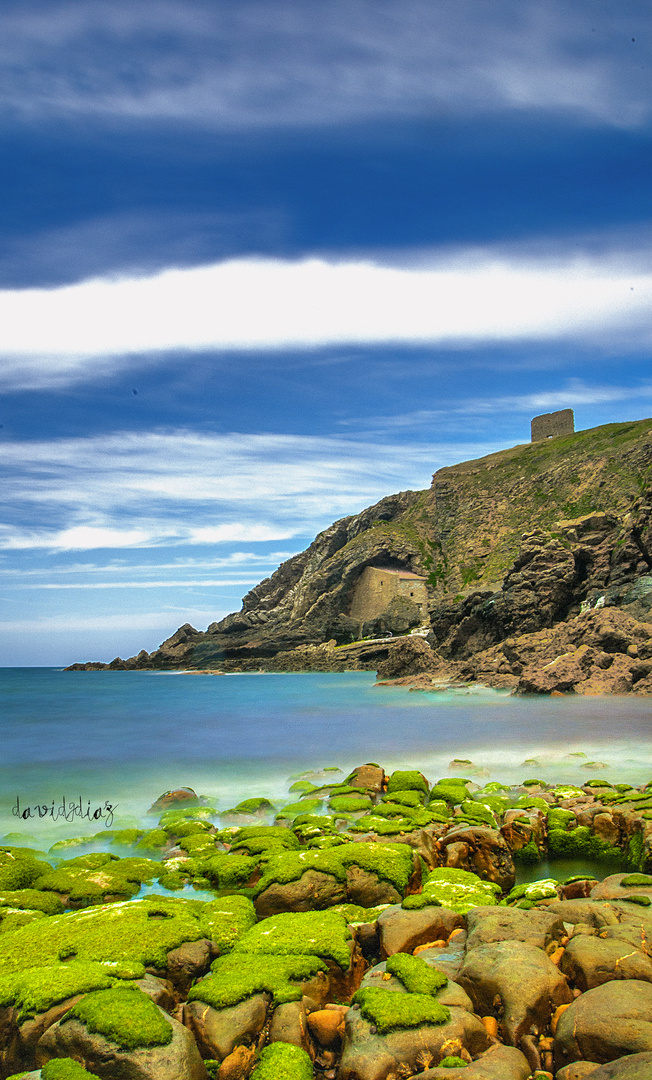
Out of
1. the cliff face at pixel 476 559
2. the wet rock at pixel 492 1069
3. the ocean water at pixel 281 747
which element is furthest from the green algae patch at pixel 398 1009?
the cliff face at pixel 476 559

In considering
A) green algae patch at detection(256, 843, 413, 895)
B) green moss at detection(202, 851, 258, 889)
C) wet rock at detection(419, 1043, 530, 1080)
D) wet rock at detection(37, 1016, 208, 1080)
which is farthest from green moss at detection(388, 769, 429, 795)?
wet rock at detection(37, 1016, 208, 1080)

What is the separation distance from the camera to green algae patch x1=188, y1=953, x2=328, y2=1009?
18.9ft

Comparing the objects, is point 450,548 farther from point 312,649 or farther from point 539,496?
point 312,649

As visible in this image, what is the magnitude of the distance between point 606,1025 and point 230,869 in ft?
20.4

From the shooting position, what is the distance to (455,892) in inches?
343

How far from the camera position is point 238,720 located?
3759 centimetres

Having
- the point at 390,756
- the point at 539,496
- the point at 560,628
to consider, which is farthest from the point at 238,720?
the point at 539,496

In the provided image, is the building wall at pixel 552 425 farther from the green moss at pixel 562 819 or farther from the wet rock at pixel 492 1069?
the wet rock at pixel 492 1069

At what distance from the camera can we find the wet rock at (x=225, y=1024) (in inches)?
209

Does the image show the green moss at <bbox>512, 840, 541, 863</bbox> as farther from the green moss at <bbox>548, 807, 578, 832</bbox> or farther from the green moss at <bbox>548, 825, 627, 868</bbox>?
the green moss at <bbox>548, 807, 578, 832</bbox>

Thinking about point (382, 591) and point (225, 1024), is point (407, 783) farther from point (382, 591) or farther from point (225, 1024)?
point (382, 591)

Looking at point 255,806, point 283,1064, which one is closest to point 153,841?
point 255,806

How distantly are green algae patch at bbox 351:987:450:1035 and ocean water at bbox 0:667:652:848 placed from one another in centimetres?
1022

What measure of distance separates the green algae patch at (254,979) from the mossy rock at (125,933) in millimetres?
721
